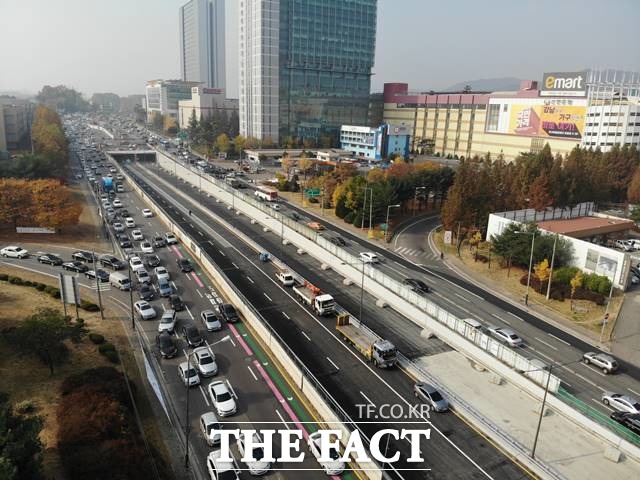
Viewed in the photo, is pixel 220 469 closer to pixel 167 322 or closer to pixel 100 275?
pixel 167 322

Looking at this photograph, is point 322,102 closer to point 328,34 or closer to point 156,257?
point 328,34

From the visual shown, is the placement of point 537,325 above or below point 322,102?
below

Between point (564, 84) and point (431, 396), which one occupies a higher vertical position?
point (564, 84)

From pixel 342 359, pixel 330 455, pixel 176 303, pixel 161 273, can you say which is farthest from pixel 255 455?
pixel 161 273

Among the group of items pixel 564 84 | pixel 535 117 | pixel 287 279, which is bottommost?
pixel 287 279

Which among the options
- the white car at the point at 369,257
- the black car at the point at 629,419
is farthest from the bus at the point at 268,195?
the black car at the point at 629,419

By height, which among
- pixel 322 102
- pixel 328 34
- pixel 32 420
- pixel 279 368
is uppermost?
pixel 328 34

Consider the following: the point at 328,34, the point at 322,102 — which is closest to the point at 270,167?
the point at 322,102

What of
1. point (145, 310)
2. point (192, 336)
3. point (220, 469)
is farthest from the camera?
point (145, 310)

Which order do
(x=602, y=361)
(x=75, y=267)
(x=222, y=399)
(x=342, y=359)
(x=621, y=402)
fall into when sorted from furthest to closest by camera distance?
1. (x=75, y=267)
2. (x=602, y=361)
3. (x=342, y=359)
4. (x=621, y=402)
5. (x=222, y=399)
